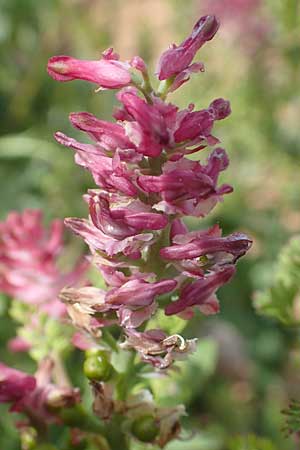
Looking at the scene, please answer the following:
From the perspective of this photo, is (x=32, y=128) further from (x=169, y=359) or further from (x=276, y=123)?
(x=169, y=359)

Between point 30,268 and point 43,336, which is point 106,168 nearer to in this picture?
point 43,336

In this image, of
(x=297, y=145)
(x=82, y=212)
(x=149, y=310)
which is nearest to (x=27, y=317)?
(x=149, y=310)

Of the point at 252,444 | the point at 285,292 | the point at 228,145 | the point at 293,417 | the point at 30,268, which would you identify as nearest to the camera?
the point at 293,417

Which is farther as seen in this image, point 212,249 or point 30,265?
point 30,265

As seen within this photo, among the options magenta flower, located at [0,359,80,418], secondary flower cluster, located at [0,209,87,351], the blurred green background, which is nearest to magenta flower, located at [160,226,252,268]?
magenta flower, located at [0,359,80,418]

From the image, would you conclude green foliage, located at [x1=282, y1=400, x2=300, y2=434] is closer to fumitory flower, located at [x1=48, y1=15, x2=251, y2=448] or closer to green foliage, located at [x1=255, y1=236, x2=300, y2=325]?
fumitory flower, located at [x1=48, y1=15, x2=251, y2=448]

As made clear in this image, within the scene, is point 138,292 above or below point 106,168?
below

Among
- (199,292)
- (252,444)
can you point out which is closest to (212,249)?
(199,292)
